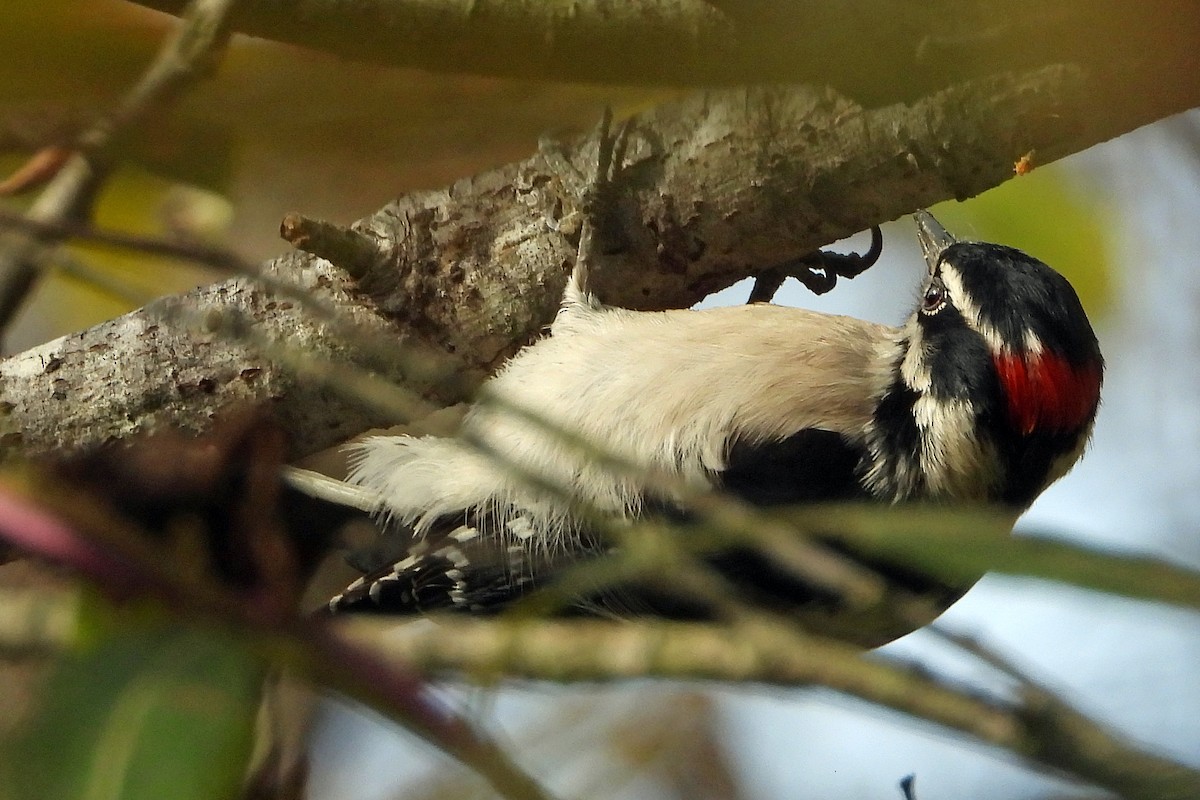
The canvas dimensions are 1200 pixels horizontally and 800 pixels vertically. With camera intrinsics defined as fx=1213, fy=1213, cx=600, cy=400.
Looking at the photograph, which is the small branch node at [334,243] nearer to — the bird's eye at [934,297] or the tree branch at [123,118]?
the tree branch at [123,118]

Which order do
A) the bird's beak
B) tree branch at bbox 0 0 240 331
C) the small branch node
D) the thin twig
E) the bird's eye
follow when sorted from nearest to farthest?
the thin twig
tree branch at bbox 0 0 240 331
the small branch node
the bird's eye
the bird's beak

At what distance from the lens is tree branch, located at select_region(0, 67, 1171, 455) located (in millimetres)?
1569

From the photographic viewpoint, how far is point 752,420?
1.76m

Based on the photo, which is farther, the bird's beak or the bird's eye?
the bird's beak

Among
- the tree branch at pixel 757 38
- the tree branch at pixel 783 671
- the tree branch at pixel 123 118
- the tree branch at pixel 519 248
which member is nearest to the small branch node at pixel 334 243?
the tree branch at pixel 519 248

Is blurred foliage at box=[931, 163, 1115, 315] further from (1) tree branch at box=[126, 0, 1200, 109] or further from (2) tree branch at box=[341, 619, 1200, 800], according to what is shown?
(2) tree branch at box=[341, 619, 1200, 800]

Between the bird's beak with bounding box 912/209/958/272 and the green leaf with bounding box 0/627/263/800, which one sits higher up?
the bird's beak with bounding box 912/209/958/272

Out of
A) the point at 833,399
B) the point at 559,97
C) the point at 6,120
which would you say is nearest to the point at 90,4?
the point at 6,120

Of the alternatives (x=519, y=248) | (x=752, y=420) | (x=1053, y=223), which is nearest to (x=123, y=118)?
(x=519, y=248)

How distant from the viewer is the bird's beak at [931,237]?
2.01 m

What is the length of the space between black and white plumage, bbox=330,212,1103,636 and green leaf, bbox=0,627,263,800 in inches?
43.2

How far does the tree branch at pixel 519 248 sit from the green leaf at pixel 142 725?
36.4 inches

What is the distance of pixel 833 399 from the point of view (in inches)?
71.6

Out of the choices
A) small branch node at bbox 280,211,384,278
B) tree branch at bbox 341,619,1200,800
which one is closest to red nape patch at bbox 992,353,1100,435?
small branch node at bbox 280,211,384,278
